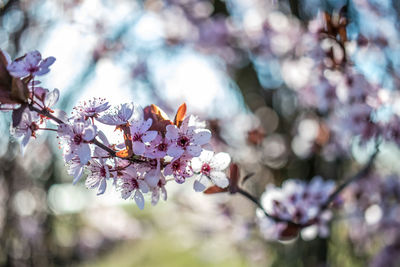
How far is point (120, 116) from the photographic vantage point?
0.90 meters

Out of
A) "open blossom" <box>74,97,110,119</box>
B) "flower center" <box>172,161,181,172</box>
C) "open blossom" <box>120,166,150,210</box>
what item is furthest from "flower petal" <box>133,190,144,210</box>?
"open blossom" <box>74,97,110,119</box>

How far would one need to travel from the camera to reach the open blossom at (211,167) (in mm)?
965

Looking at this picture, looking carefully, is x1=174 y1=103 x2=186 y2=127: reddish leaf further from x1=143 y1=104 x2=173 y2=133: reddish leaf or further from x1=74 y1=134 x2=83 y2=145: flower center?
x1=74 y1=134 x2=83 y2=145: flower center

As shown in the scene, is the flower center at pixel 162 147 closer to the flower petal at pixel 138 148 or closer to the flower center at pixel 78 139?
the flower petal at pixel 138 148

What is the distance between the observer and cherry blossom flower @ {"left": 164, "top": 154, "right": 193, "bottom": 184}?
2.93 feet

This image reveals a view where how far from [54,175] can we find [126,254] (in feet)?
15.4

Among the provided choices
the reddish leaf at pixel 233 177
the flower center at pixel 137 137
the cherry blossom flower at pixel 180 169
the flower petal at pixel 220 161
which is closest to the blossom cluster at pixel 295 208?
the reddish leaf at pixel 233 177

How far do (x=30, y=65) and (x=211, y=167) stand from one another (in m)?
0.49

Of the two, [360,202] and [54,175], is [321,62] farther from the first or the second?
[54,175]

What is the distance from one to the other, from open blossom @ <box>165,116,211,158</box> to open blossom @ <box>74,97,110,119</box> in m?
0.16

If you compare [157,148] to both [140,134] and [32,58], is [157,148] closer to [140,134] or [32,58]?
[140,134]

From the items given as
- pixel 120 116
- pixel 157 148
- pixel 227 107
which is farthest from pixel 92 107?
pixel 227 107

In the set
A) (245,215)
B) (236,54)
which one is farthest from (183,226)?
(236,54)

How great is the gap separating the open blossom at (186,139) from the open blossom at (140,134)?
4cm
